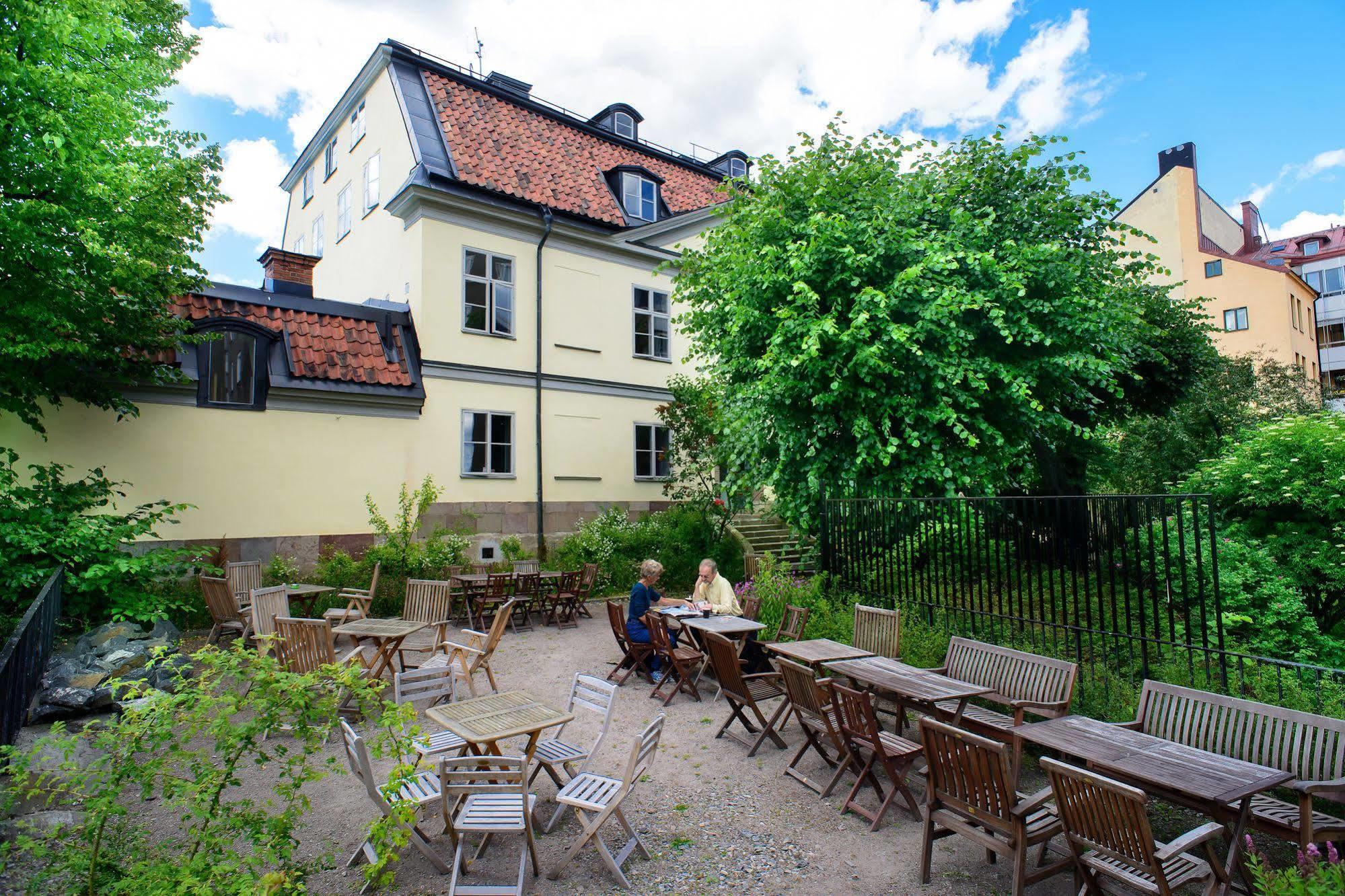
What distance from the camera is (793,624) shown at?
8.51 meters

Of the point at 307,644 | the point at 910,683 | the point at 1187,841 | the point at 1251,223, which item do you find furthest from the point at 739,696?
the point at 1251,223

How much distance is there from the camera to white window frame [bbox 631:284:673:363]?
1781 cm

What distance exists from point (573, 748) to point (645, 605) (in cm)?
356

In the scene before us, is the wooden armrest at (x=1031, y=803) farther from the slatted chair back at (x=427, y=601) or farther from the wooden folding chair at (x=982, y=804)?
the slatted chair back at (x=427, y=601)

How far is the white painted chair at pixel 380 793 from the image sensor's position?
13.1 ft

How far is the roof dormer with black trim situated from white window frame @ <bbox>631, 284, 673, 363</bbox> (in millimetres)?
7149

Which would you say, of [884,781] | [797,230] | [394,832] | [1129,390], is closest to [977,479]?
[797,230]

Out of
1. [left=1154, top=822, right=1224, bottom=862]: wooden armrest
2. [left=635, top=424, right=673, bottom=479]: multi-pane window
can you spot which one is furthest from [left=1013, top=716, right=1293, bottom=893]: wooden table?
[left=635, top=424, right=673, bottom=479]: multi-pane window

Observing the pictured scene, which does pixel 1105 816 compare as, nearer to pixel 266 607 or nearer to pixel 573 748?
pixel 573 748

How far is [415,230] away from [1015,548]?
12.7m

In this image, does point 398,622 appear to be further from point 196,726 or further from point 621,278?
point 621,278

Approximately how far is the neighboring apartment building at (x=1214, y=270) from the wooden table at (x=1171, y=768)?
1320 inches

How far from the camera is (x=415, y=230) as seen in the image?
584 inches

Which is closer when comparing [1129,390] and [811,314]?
[811,314]
